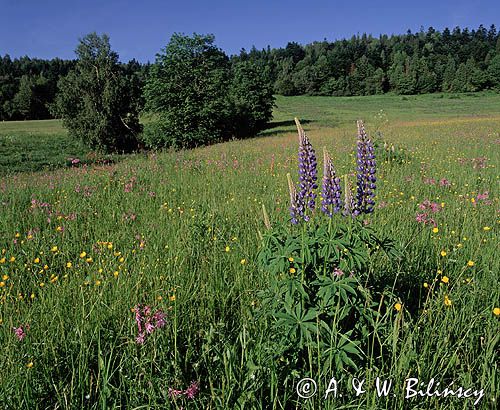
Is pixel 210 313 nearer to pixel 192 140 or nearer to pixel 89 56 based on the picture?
pixel 192 140

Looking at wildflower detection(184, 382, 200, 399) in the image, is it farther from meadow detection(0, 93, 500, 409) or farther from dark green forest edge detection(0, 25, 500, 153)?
dark green forest edge detection(0, 25, 500, 153)

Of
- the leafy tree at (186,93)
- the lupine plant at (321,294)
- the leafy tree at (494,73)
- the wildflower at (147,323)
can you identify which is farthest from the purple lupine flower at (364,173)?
the leafy tree at (494,73)

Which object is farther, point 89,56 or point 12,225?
point 89,56

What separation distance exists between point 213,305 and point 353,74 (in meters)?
93.5

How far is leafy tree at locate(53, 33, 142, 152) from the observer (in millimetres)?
24312

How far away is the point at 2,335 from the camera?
229 centimetres

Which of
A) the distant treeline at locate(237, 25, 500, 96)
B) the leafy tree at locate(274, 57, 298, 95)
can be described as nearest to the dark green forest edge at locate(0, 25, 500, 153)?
the leafy tree at locate(274, 57, 298, 95)

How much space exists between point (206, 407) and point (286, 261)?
2.67 ft

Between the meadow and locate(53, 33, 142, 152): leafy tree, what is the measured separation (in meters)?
20.3

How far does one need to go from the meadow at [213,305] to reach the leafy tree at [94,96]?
66.7 feet

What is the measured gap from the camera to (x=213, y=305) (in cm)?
258

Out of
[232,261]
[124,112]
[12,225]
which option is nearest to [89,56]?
[124,112]

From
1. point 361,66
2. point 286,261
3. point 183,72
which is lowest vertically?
point 286,261

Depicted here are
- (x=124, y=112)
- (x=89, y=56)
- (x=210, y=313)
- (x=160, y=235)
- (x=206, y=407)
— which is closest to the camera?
(x=206, y=407)
